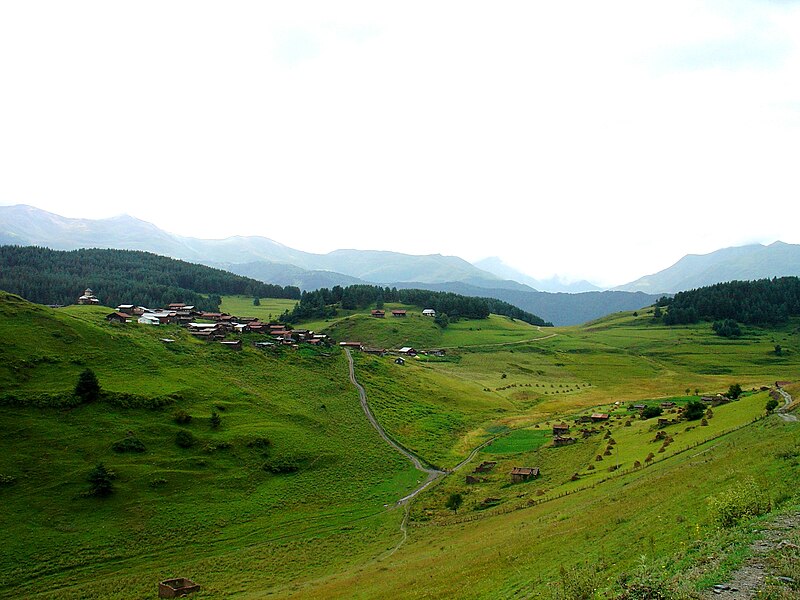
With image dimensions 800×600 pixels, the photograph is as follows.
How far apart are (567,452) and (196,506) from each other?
4675 cm

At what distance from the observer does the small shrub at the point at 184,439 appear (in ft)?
194

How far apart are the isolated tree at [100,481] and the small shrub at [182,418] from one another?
41.8 feet

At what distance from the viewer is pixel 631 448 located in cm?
5459

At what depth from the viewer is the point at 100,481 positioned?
161 ft

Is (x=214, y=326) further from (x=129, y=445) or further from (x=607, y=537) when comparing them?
(x=607, y=537)

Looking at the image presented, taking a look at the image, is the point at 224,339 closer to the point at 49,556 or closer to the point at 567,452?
the point at 49,556

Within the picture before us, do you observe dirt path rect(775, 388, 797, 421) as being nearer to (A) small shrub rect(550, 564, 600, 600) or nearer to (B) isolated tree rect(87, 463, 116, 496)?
(A) small shrub rect(550, 564, 600, 600)

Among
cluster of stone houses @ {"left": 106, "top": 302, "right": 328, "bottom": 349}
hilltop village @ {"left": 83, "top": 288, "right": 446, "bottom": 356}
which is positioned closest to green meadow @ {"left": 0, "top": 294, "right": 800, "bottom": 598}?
hilltop village @ {"left": 83, "top": 288, "right": 446, "bottom": 356}


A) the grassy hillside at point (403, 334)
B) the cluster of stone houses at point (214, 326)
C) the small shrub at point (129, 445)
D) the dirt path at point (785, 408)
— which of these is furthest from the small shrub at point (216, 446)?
the grassy hillside at point (403, 334)

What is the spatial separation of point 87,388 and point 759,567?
2746 inches

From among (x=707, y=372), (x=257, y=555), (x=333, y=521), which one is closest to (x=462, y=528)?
(x=333, y=521)

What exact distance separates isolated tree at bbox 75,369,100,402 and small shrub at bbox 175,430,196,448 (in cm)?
1231

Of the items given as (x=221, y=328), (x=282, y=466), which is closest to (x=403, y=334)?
(x=221, y=328)

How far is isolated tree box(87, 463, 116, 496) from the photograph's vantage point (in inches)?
1906
